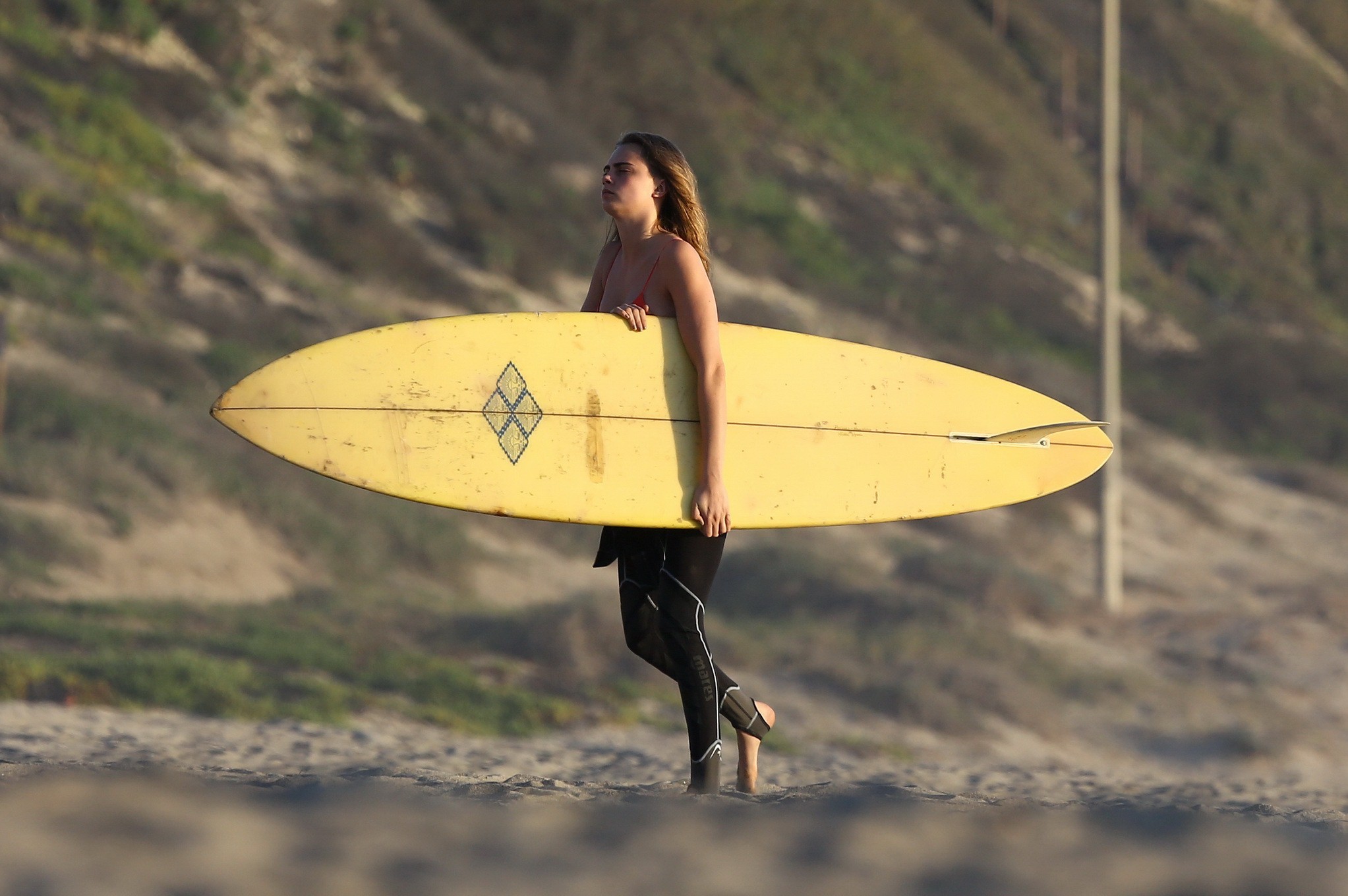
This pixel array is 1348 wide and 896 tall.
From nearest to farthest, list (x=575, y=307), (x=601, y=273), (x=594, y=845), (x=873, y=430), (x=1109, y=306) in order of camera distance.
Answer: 1. (x=594, y=845)
2. (x=601, y=273)
3. (x=873, y=430)
4. (x=1109, y=306)
5. (x=575, y=307)

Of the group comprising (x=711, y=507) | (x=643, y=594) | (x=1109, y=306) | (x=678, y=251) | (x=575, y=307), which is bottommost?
(x=643, y=594)

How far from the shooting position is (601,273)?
4039mm

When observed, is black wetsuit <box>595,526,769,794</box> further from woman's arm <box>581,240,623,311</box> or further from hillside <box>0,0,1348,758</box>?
hillside <box>0,0,1348,758</box>

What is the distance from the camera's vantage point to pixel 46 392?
440 inches

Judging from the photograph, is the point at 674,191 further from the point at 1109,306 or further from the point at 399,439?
the point at 1109,306

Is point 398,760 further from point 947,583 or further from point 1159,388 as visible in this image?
point 1159,388

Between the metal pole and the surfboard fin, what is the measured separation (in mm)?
7807

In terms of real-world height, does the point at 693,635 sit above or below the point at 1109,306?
below

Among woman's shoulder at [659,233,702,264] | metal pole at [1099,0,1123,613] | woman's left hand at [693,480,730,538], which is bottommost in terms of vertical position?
woman's left hand at [693,480,730,538]

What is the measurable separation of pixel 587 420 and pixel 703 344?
639 mm

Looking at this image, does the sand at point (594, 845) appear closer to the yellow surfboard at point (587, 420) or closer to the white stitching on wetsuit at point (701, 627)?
the white stitching on wetsuit at point (701, 627)

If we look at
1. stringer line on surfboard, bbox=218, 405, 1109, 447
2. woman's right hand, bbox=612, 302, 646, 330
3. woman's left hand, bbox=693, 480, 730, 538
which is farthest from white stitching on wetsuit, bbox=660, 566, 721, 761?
woman's right hand, bbox=612, 302, 646, 330

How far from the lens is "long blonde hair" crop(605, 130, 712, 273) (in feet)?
12.1

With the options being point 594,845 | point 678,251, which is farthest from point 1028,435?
point 594,845
